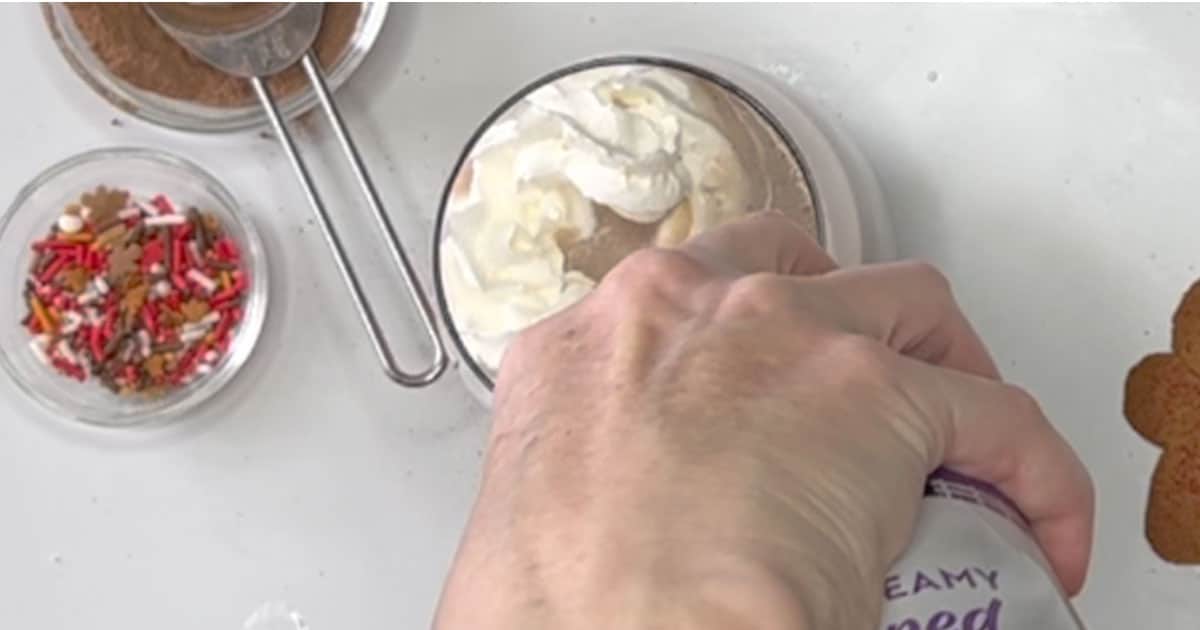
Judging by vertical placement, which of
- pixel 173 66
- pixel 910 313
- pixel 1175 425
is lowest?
pixel 1175 425

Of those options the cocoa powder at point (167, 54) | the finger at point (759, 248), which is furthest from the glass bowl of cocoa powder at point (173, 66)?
the finger at point (759, 248)

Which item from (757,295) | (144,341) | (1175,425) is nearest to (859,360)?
(757,295)

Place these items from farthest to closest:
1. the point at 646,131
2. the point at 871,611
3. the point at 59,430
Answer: the point at 59,430
the point at 646,131
the point at 871,611

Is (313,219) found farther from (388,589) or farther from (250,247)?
(388,589)

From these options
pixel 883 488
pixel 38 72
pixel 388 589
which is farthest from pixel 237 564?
pixel 883 488

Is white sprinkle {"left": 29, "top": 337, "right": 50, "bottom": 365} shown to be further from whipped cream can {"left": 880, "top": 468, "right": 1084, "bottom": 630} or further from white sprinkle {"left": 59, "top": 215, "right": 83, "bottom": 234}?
whipped cream can {"left": 880, "top": 468, "right": 1084, "bottom": 630}

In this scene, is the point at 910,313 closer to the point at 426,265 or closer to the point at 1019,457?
the point at 1019,457

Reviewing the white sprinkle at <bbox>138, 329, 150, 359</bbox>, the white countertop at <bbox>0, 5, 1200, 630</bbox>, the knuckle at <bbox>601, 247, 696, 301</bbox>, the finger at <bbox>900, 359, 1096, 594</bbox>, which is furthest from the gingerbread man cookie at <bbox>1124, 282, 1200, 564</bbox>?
the white sprinkle at <bbox>138, 329, 150, 359</bbox>

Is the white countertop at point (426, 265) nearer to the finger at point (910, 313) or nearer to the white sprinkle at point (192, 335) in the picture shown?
the white sprinkle at point (192, 335)
